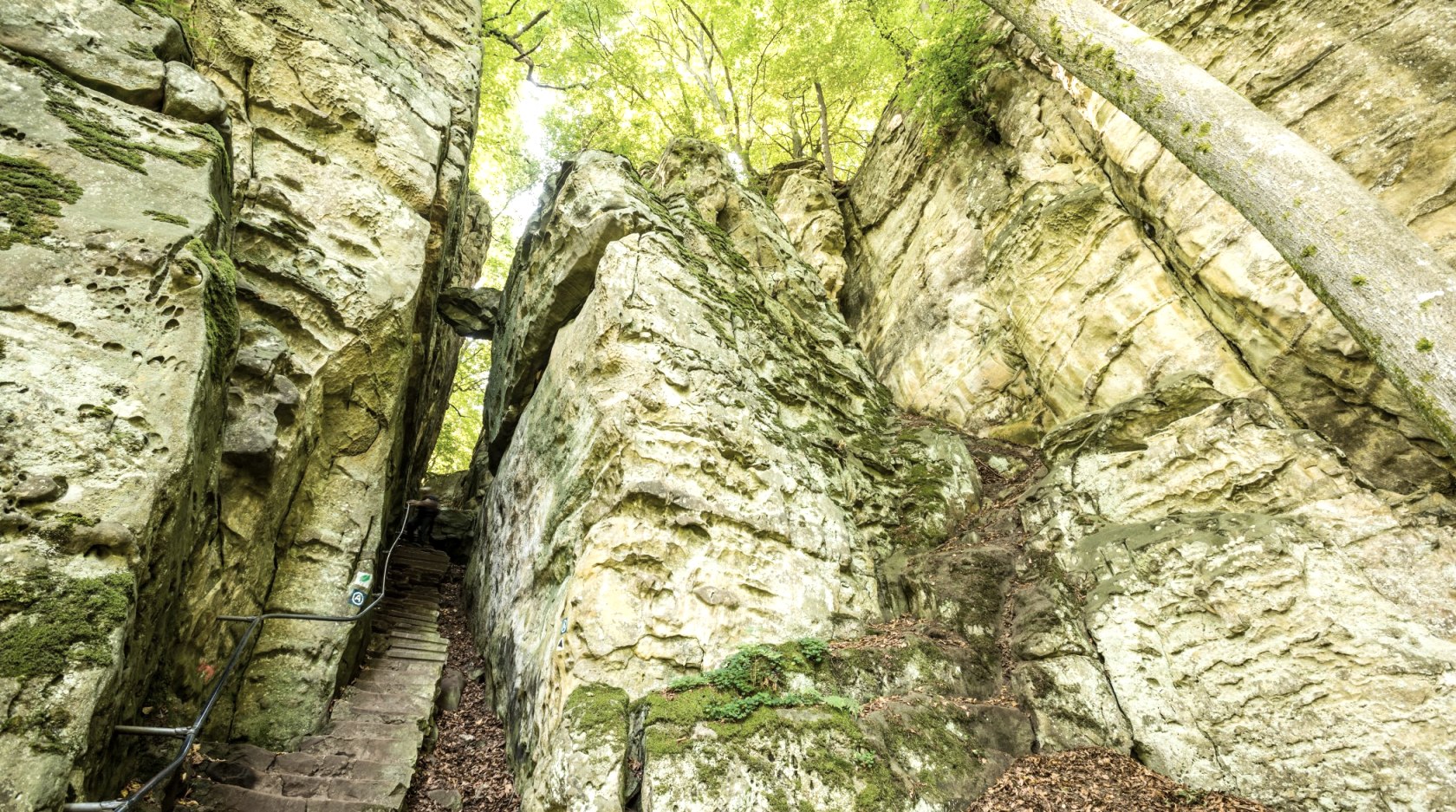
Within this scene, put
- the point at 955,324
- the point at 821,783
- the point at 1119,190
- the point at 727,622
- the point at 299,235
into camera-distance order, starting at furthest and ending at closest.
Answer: the point at 955,324 → the point at 1119,190 → the point at 299,235 → the point at 727,622 → the point at 821,783

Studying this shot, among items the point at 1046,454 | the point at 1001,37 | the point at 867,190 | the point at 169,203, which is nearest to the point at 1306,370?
the point at 1046,454

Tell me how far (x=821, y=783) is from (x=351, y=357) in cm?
844

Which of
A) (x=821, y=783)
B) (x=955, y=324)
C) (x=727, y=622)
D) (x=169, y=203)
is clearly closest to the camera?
(x=821, y=783)

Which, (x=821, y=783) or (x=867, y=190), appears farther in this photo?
(x=867, y=190)

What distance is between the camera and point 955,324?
11852 millimetres

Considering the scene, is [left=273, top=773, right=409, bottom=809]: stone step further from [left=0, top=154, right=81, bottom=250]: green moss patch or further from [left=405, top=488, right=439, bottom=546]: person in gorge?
[left=405, top=488, right=439, bottom=546]: person in gorge

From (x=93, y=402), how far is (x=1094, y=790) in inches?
361

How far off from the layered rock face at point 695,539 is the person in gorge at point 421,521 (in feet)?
11.9

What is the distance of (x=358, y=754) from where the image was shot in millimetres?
6695

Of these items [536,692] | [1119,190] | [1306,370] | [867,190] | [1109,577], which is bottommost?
[536,692]

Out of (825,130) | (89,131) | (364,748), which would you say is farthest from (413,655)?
(825,130)

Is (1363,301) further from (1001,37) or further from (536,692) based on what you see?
(1001,37)

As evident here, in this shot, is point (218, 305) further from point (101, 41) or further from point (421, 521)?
point (421, 521)

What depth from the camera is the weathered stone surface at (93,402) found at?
350 centimetres
